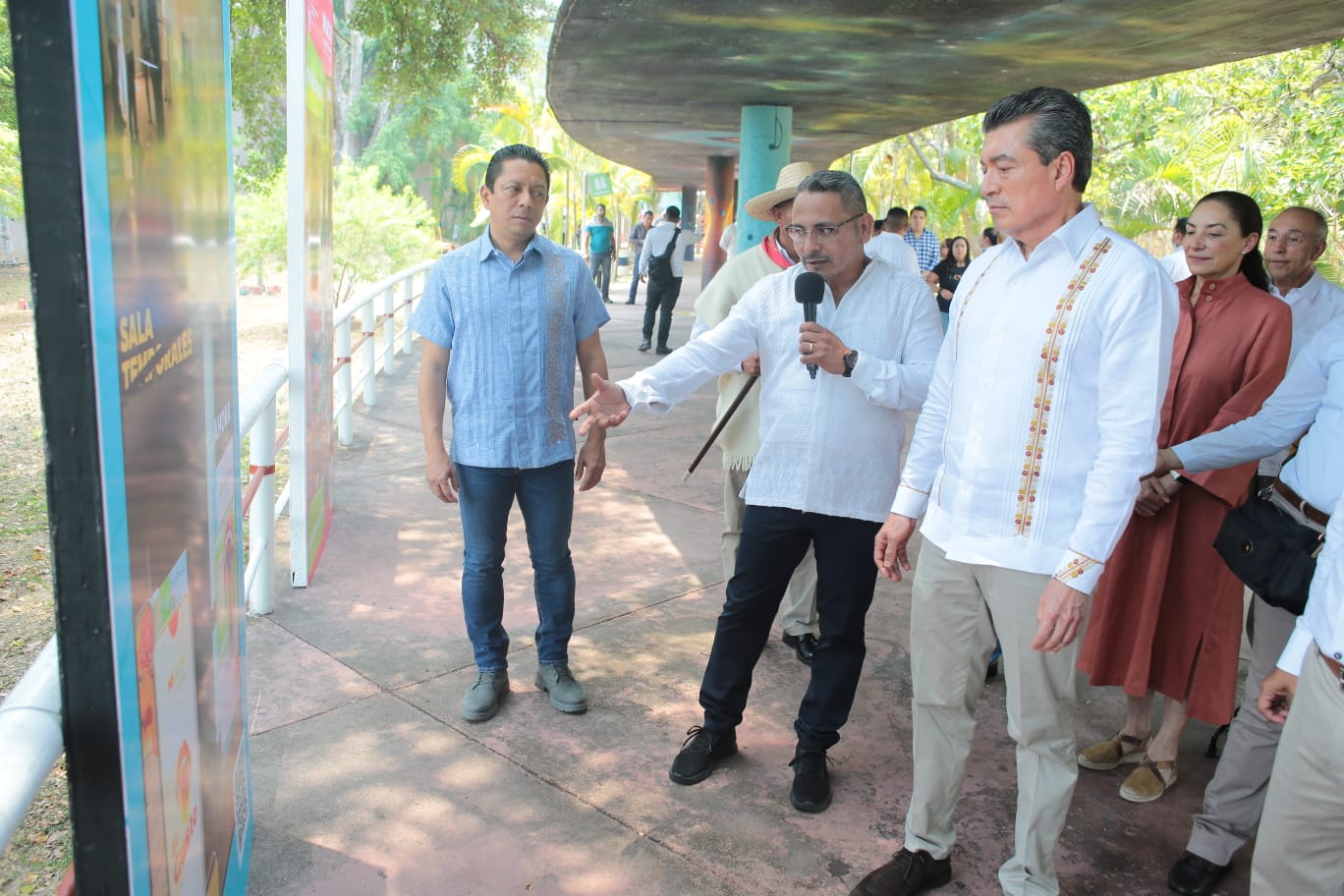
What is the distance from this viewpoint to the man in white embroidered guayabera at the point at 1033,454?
2.33 metres

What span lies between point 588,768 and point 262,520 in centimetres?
201

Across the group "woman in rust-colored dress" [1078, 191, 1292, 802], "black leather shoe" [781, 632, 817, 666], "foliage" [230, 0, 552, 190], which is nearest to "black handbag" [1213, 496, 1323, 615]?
"woman in rust-colored dress" [1078, 191, 1292, 802]

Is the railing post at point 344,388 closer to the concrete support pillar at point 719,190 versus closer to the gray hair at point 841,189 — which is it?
the gray hair at point 841,189

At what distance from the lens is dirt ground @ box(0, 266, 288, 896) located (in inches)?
121

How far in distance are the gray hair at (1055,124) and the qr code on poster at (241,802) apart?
229cm

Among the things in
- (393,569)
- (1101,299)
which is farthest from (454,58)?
(1101,299)

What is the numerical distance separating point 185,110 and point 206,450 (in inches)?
23.7

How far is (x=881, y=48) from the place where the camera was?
7.40 meters

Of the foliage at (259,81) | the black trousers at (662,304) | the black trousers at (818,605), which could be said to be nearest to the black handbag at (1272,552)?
the black trousers at (818,605)

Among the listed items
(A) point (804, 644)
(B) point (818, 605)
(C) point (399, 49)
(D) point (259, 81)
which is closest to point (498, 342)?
(B) point (818, 605)

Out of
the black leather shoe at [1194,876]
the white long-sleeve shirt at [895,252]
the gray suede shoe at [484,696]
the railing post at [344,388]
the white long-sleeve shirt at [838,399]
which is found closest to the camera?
the black leather shoe at [1194,876]

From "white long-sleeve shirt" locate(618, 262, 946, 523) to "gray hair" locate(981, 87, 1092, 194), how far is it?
2.68ft

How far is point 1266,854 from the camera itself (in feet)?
6.73

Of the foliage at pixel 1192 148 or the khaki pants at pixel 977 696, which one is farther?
the foliage at pixel 1192 148
